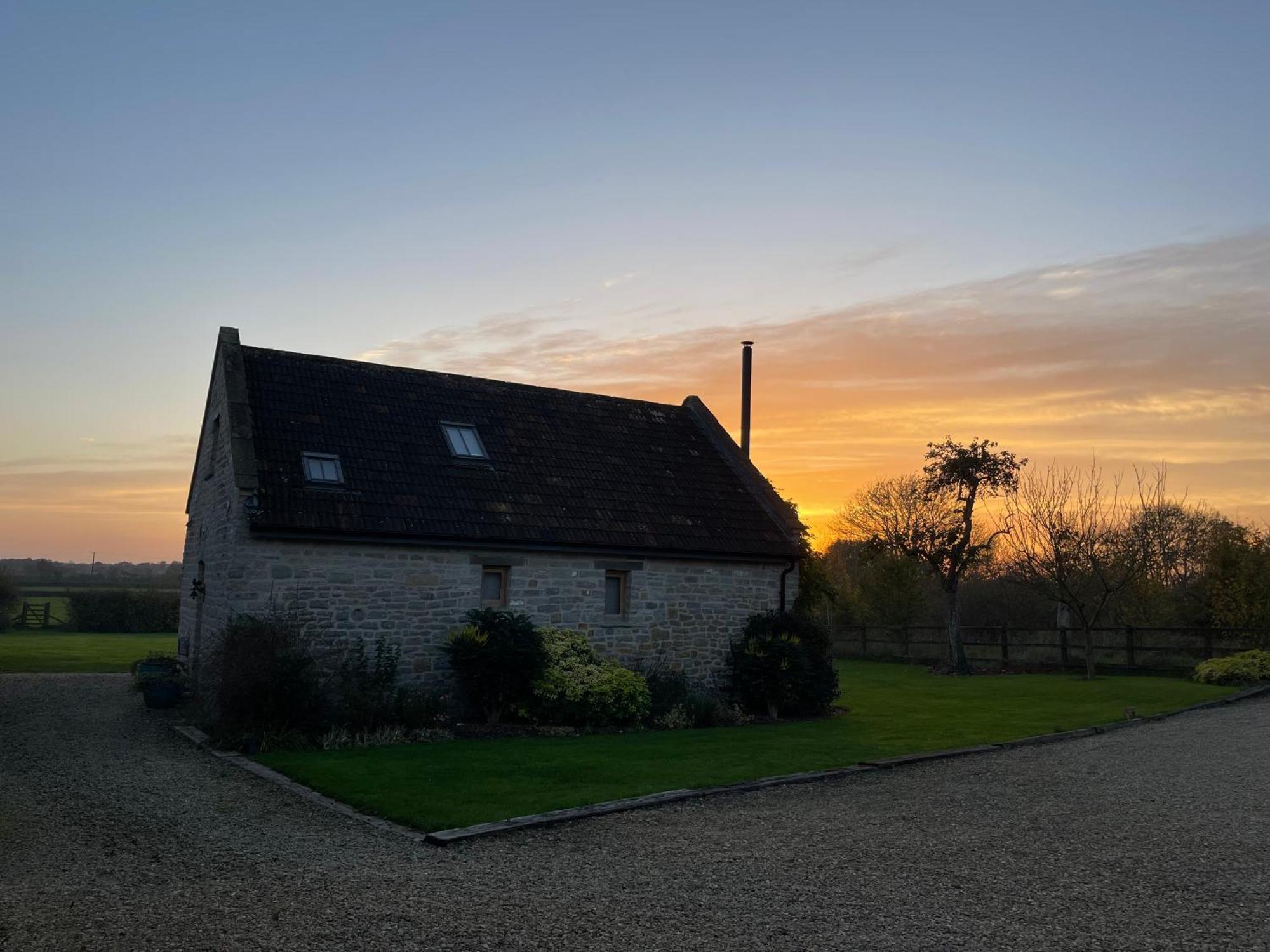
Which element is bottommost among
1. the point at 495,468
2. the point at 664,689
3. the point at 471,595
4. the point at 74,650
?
the point at 74,650

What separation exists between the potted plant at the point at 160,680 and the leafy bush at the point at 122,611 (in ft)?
84.0

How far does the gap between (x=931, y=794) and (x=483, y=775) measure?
217 inches

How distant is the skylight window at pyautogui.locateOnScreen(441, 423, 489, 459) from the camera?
785 inches

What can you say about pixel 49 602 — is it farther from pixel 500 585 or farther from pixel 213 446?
pixel 500 585

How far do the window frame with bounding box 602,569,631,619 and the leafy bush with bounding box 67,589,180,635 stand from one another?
1191 inches

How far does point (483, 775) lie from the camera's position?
1236cm

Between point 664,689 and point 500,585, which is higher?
point 500,585

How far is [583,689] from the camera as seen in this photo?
1720cm

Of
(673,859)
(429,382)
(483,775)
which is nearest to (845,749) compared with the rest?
(483,775)

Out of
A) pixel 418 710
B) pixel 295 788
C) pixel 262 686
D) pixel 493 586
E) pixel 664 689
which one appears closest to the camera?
pixel 295 788

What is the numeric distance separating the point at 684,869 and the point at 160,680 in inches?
548

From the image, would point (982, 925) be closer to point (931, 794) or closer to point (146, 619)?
point (931, 794)

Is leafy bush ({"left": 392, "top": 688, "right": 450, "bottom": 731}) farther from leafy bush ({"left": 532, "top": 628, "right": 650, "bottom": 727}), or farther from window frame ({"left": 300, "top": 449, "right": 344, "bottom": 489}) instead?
window frame ({"left": 300, "top": 449, "right": 344, "bottom": 489})

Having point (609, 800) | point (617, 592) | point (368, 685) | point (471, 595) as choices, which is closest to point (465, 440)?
point (471, 595)
